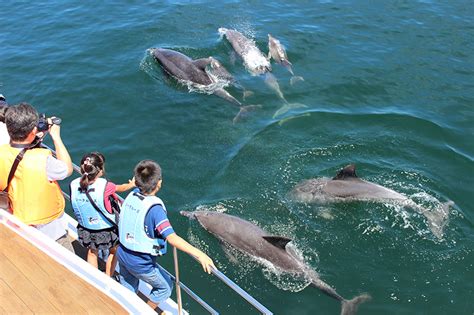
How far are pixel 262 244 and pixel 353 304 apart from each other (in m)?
2.37

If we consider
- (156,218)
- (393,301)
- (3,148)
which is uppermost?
(3,148)

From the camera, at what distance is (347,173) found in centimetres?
1223

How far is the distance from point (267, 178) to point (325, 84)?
622cm

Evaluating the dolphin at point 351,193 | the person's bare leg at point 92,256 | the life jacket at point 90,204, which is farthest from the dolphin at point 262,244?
the life jacket at point 90,204

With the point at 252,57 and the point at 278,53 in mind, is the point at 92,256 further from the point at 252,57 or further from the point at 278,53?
the point at 278,53

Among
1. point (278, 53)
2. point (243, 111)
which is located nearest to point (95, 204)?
point (243, 111)

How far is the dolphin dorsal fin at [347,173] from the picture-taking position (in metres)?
12.1

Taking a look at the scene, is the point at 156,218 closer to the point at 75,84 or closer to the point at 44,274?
the point at 44,274

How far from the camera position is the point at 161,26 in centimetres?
2241

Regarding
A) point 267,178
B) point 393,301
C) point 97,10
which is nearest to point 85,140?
point 267,178

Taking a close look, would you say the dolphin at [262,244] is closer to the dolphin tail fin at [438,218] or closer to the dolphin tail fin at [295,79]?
the dolphin tail fin at [438,218]

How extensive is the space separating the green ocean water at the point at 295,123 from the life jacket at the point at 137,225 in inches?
133

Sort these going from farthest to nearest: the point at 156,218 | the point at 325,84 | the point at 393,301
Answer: the point at 325,84, the point at 393,301, the point at 156,218

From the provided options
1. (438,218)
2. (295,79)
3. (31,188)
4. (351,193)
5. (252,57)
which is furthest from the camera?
(252,57)
